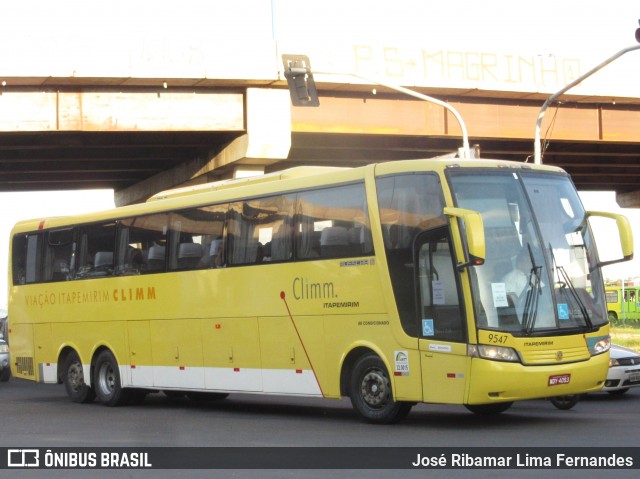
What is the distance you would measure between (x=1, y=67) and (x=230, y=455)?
1961cm

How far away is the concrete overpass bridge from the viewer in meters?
30.3

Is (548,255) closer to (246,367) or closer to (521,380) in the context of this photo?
(521,380)

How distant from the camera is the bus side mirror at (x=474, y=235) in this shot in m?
13.1

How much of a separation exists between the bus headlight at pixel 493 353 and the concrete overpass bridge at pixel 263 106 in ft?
54.7

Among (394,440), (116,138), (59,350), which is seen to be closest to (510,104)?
(116,138)

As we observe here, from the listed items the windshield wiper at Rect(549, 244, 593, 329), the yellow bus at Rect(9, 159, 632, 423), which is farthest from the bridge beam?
the windshield wiper at Rect(549, 244, 593, 329)

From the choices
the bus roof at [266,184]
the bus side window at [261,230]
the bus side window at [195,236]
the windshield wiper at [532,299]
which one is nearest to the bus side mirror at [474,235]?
the windshield wiper at [532,299]

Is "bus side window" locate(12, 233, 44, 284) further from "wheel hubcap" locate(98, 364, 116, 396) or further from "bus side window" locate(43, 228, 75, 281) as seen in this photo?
"wheel hubcap" locate(98, 364, 116, 396)

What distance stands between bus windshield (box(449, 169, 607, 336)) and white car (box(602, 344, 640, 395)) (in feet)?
13.3

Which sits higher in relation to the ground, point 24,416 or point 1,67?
point 1,67

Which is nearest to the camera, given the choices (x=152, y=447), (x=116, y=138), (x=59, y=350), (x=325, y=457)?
(x=325, y=457)

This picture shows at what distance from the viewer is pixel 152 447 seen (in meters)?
12.8

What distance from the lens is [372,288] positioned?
1492 cm

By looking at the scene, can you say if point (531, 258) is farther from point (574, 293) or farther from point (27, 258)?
point (27, 258)
